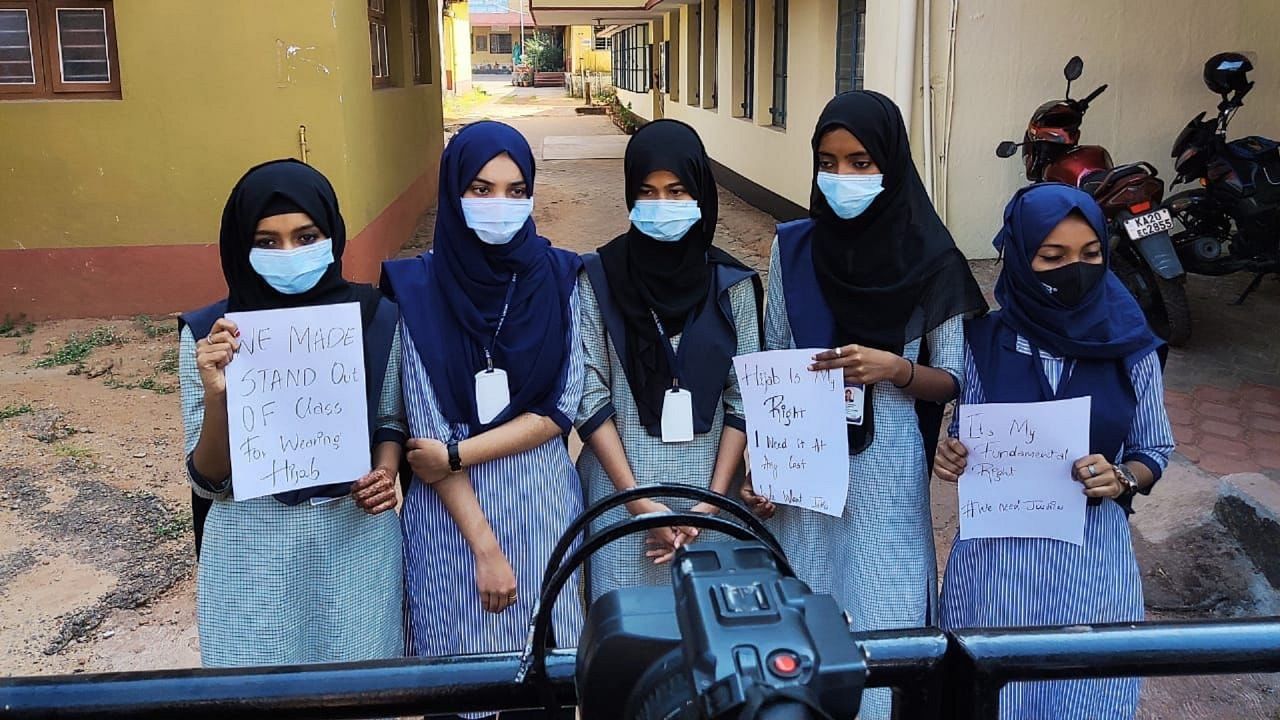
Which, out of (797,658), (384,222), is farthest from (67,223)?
(797,658)

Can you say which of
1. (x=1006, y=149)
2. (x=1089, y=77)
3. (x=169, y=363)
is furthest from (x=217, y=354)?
(x=1089, y=77)

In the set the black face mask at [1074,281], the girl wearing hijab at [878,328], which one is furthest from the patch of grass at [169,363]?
the black face mask at [1074,281]

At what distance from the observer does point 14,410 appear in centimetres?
548

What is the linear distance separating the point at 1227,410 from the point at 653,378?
164 inches

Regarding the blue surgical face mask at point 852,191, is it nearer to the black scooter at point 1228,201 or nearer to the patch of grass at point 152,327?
the black scooter at point 1228,201

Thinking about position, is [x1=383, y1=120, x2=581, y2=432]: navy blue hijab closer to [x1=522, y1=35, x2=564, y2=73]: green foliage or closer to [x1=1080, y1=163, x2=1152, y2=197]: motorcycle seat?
[x1=1080, y1=163, x2=1152, y2=197]: motorcycle seat

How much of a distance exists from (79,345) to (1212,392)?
683 centimetres

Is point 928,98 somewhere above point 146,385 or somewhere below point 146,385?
above

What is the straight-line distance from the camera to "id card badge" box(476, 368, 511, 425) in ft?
6.97

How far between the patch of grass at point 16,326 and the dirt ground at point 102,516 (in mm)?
17

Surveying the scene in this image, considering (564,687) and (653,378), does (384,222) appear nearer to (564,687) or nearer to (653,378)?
(653,378)

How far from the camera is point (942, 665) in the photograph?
3.26ft

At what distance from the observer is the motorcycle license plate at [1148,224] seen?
18.4ft

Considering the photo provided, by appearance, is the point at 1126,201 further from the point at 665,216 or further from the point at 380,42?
the point at 380,42
